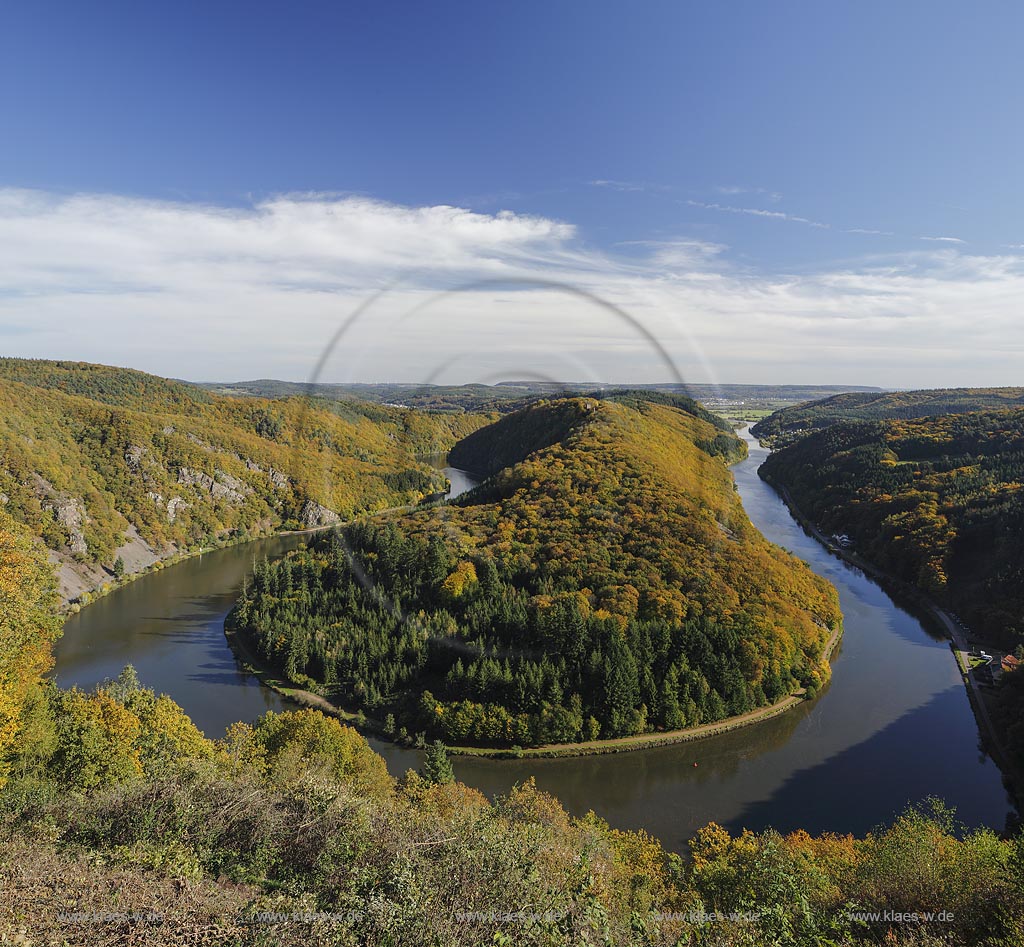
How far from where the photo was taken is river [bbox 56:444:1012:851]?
14781mm

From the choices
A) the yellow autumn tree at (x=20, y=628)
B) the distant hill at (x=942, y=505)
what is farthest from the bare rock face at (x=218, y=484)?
the distant hill at (x=942, y=505)

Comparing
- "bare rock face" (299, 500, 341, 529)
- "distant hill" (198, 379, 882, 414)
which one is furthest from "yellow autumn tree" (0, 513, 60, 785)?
"bare rock face" (299, 500, 341, 529)

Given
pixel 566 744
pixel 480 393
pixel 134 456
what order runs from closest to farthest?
pixel 566 744
pixel 134 456
pixel 480 393

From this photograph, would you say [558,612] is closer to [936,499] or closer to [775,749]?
[775,749]

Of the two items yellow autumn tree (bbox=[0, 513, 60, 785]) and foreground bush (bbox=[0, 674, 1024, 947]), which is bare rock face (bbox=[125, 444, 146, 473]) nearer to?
yellow autumn tree (bbox=[0, 513, 60, 785])

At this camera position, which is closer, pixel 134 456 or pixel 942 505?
pixel 942 505

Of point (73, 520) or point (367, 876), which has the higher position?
point (367, 876)

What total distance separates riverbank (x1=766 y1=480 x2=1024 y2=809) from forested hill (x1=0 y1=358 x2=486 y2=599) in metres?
28.0

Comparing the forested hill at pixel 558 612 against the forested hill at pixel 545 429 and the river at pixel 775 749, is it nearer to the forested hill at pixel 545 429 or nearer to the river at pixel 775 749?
the river at pixel 775 749

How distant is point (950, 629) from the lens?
87.8 feet

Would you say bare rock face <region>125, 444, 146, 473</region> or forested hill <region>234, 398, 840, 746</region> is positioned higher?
bare rock face <region>125, 444, 146, 473</region>

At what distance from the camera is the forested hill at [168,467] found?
3609cm

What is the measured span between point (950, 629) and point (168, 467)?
5462 cm

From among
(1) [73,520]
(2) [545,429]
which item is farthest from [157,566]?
(2) [545,429]
